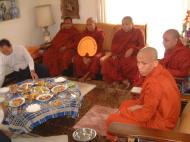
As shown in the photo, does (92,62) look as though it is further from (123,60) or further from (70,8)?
(70,8)

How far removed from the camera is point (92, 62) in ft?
15.5

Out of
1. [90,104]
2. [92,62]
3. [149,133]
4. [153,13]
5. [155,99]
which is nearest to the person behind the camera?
[149,133]

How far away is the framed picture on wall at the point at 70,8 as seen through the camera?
549 cm

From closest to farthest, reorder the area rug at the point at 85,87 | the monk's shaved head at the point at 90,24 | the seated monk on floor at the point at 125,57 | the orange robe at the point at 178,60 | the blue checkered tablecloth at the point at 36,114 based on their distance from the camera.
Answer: the blue checkered tablecloth at the point at 36,114 < the orange robe at the point at 178,60 < the area rug at the point at 85,87 < the seated monk on floor at the point at 125,57 < the monk's shaved head at the point at 90,24

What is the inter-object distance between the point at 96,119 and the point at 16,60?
1.62 meters

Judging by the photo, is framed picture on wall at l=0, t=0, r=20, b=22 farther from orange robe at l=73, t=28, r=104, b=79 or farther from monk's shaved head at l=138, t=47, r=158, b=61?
monk's shaved head at l=138, t=47, r=158, b=61

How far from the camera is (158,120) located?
7.68ft

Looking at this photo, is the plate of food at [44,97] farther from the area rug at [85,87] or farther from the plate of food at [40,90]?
the area rug at [85,87]

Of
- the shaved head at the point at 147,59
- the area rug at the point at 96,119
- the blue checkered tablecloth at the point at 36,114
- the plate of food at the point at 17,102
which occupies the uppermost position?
the shaved head at the point at 147,59

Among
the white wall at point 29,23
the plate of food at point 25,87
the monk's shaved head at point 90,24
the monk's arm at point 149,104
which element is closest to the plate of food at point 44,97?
the plate of food at point 25,87

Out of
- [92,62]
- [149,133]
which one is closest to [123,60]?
[92,62]

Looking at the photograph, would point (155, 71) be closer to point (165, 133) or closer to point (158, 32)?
point (165, 133)

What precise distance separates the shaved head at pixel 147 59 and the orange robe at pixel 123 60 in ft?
6.60

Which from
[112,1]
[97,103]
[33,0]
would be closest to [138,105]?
[97,103]
